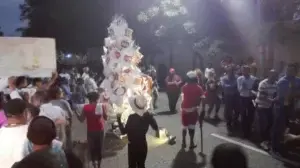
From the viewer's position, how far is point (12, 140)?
14.5 feet

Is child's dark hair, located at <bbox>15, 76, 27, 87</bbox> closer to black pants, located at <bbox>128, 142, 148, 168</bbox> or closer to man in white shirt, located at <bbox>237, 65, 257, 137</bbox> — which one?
black pants, located at <bbox>128, 142, 148, 168</bbox>

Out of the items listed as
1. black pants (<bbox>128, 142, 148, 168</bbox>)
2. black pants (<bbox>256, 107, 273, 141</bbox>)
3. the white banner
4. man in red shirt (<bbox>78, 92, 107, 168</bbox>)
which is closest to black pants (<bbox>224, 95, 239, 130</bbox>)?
black pants (<bbox>256, 107, 273, 141</bbox>)

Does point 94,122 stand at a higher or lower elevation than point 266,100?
lower

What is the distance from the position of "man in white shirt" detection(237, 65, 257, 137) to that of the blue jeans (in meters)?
1.94

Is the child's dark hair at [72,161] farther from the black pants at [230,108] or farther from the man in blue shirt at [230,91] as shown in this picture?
the black pants at [230,108]

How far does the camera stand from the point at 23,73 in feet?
19.0

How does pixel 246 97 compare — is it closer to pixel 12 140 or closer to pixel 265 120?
pixel 265 120

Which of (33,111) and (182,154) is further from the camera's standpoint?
(182,154)

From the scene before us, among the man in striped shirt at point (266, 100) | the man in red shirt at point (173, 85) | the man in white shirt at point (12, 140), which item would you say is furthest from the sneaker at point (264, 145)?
the man in red shirt at point (173, 85)

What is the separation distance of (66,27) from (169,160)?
29.8 m

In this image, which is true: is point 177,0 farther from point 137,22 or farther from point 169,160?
point 169,160

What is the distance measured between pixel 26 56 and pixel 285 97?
5052mm

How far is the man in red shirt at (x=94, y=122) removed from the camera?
7.40m

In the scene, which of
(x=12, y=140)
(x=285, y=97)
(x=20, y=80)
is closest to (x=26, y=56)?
(x=20, y=80)
